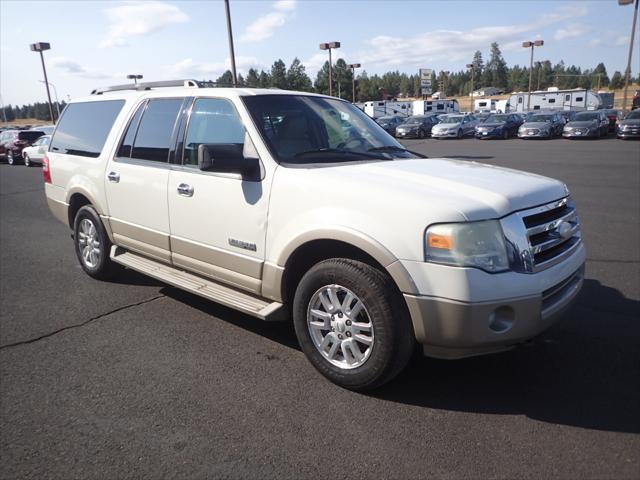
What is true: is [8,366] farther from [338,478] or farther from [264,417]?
[338,478]

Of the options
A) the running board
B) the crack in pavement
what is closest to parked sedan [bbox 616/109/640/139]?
the crack in pavement

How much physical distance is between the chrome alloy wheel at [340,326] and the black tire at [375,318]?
52 mm

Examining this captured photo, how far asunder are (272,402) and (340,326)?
2.16 ft

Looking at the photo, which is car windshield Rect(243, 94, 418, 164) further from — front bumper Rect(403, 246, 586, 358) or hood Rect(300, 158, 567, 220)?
front bumper Rect(403, 246, 586, 358)

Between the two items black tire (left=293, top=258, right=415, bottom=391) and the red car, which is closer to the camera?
black tire (left=293, top=258, right=415, bottom=391)

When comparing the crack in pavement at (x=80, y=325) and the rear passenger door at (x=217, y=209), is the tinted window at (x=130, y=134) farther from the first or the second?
the crack in pavement at (x=80, y=325)

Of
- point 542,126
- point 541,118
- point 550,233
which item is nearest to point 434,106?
point 541,118

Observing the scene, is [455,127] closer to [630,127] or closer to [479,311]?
[630,127]

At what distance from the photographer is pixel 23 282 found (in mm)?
5730

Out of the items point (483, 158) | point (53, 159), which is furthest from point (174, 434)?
point (483, 158)

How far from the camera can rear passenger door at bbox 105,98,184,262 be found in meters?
4.39

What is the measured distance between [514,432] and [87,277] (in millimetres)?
4985

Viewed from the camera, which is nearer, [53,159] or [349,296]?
[349,296]

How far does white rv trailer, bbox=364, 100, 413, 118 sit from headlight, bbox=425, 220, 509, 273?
177 feet
